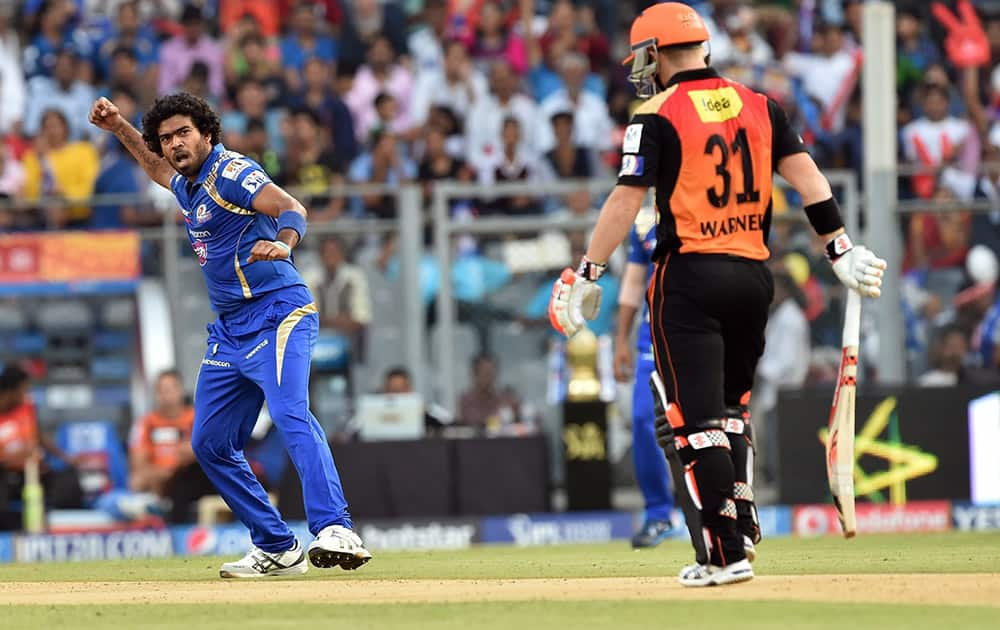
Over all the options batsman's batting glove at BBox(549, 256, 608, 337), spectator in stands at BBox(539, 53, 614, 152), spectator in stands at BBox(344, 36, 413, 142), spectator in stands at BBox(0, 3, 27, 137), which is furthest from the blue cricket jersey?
spectator in stands at BBox(0, 3, 27, 137)

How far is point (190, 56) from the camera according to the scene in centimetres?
1986

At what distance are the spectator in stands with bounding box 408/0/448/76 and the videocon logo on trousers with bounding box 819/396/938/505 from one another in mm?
6817

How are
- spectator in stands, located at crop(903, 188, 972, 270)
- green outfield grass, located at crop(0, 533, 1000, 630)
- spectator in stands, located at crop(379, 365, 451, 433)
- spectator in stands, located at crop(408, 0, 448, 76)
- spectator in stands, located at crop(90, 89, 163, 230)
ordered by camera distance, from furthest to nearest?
1. spectator in stands, located at crop(408, 0, 448, 76)
2. spectator in stands, located at crop(90, 89, 163, 230)
3. spectator in stands, located at crop(903, 188, 972, 270)
4. spectator in stands, located at crop(379, 365, 451, 433)
5. green outfield grass, located at crop(0, 533, 1000, 630)

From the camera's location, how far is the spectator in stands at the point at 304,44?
20438mm

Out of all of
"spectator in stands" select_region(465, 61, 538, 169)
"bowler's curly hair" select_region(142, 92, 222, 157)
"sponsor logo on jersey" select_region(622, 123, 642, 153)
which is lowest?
"sponsor logo on jersey" select_region(622, 123, 642, 153)

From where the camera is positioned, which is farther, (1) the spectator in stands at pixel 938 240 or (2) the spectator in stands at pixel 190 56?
(2) the spectator in stands at pixel 190 56

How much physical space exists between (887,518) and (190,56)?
8924 mm

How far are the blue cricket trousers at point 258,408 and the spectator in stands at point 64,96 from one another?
407 inches

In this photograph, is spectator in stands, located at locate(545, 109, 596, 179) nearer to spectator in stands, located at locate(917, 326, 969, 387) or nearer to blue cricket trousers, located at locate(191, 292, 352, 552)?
spectator in stands, located at locate(917, 326, 969, 387)

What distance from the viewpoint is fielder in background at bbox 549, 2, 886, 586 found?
7.59 meters

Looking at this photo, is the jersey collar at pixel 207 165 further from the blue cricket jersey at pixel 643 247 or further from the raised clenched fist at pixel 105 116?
the blue cricket jersey at pixel 643 247

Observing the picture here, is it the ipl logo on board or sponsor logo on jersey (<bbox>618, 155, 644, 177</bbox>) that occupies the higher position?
sponsor logo on jersey (<bbox>618, 155, 644, 177</bbox>)

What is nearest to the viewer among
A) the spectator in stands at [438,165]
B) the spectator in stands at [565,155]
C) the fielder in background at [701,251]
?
the fielder in background at [701,251]

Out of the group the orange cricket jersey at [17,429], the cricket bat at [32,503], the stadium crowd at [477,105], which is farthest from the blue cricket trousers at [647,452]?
the orange cricket jersey at [17,429]
